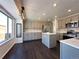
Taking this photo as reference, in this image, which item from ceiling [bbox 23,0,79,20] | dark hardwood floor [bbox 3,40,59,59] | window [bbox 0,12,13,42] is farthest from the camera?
window [bbox 0,12,13,42]

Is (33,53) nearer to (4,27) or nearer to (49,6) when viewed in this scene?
(4,27)

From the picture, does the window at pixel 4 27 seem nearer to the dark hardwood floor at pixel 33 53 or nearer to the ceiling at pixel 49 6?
the dark hardwood floor at pixel 33 53

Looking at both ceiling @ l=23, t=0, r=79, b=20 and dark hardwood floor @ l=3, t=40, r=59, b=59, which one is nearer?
ceiling @ l=23, t=0, r=79, b=20

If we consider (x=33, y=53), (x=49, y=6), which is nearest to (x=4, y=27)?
(x=33, y=53)

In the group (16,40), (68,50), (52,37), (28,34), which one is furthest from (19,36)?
(68,50)

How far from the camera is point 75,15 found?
5602 millimetres

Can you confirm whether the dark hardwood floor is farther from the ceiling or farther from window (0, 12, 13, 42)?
the ceiling

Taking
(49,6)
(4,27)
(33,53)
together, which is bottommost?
(33,53)

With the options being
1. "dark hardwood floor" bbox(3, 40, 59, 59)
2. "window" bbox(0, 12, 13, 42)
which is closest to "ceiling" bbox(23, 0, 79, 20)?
"window" bbox(0, 12, 13, 42)

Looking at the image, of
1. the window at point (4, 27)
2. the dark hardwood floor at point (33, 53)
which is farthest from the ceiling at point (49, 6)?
the dark hardwood floor at point (33, 53)

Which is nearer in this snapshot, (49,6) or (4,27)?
(49,6)

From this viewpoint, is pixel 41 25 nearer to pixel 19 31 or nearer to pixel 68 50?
pixel 19 31

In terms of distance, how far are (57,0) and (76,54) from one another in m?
2.48

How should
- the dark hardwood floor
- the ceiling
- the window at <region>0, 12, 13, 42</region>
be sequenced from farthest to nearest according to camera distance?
1. the window at <region>0, 12, 13, 42</region>
2. the dark hardwood floor
3. the ceiling
